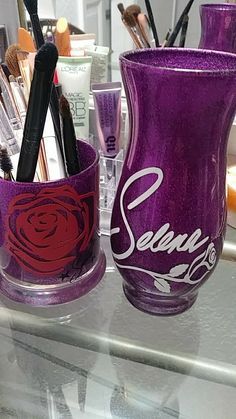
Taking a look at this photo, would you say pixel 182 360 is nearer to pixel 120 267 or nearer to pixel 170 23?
pixel 120 267

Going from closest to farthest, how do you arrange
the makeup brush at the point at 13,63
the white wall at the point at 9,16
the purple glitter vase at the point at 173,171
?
the purple glitter vase at the point at 173,171, the makeup brush at the point at 13,63, the white wall at the point at 9,16

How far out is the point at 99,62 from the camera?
1.47 ft

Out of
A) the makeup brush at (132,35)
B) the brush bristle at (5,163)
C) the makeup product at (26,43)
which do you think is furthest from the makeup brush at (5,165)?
the makeup brush at (132,35)

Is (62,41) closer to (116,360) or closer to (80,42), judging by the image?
(80,42)

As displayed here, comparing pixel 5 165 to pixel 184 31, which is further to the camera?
pixel 184 31

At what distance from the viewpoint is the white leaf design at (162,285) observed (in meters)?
0.26

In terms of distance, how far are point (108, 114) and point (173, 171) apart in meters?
0.15

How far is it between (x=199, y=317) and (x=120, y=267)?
0.08m

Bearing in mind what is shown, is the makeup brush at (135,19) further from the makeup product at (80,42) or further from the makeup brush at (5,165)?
the makeup brush at (5,165)

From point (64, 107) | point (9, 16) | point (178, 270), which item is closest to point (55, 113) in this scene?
point (64, 107)

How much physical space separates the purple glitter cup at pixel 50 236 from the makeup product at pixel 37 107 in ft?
0.05

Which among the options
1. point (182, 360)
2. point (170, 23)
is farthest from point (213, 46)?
point (182, 360)

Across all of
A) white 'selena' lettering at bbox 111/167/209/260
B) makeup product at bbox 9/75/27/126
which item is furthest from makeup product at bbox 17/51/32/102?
white 'selena' lettering at bbox 111/167/209/260

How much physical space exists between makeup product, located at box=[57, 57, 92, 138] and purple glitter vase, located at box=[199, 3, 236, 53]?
12 cm
